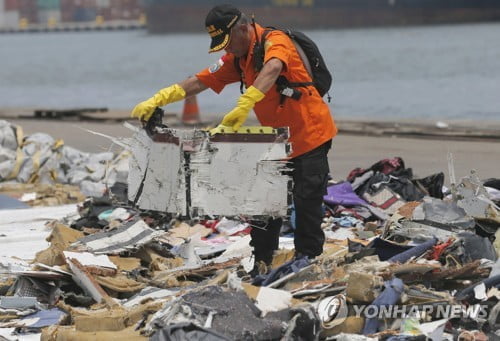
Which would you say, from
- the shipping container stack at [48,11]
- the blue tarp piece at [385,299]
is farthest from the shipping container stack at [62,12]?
the blue tarp piece at [385,299]

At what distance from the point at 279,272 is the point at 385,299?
2.61 feet

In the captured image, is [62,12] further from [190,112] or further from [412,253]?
[412,253]

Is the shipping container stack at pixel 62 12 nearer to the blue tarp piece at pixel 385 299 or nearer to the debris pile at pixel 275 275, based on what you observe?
the debris pile at pixel 275 275

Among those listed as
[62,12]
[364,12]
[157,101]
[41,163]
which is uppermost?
[157,101]

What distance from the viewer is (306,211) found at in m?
6.39

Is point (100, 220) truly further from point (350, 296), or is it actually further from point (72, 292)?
point (350, 296)

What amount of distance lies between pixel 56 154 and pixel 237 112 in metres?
5.86

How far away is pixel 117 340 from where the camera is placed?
516cm

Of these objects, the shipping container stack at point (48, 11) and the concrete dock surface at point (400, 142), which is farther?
the shipping container stack at point (48, 11)

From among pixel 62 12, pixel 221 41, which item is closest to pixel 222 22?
pixel 221 41

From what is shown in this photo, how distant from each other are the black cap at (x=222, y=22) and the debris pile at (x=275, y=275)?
3.26ft

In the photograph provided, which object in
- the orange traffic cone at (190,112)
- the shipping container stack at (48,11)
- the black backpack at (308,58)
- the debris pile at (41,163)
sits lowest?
the shipping container stack at (48,11)

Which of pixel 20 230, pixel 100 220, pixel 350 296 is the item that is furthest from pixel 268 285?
pixel 20 230

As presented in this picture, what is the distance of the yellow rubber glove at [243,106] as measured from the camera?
19.5 feet
